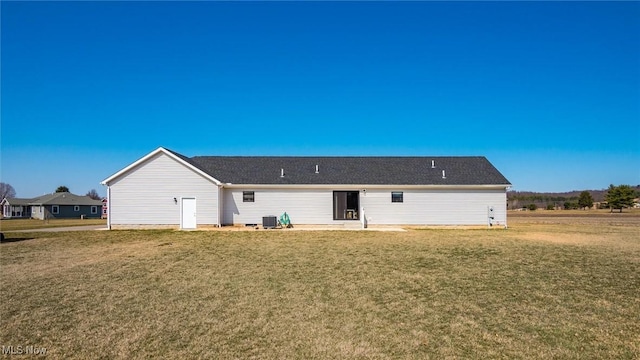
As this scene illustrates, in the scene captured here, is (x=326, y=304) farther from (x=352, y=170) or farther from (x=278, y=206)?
(x=352, y=170)

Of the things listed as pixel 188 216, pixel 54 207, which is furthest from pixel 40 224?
pixel 54 207

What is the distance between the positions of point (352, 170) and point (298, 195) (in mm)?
4814

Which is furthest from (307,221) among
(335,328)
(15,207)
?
(15,207)

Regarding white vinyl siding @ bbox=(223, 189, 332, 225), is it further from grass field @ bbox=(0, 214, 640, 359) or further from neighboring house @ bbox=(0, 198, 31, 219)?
neighboring house @ bbox=(0, 198, 31, 219)

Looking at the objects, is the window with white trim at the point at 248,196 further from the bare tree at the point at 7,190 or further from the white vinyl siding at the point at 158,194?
the bare tree at the point at 7,190

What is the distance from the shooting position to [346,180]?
2556 cm

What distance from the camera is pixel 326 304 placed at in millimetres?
7496

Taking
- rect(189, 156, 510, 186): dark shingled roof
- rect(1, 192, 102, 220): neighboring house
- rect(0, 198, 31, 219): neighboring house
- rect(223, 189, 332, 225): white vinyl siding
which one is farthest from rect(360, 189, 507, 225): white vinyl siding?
rect(0, 198, 31, 219): neighboring house

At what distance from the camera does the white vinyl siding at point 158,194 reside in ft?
76.5

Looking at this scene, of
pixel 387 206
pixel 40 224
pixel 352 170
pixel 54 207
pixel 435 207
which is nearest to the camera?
pixel 435 207

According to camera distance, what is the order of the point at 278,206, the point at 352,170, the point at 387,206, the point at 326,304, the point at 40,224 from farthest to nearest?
the point at 40,224 → the point at 352,170 → the point at 387,206 → the point at 278,206 → the point at 326,304

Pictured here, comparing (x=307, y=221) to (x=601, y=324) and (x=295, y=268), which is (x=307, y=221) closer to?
(x=295, y=268)

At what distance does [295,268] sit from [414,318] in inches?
186

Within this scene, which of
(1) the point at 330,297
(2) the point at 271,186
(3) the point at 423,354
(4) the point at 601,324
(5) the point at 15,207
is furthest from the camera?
(5) the point at 15,207
